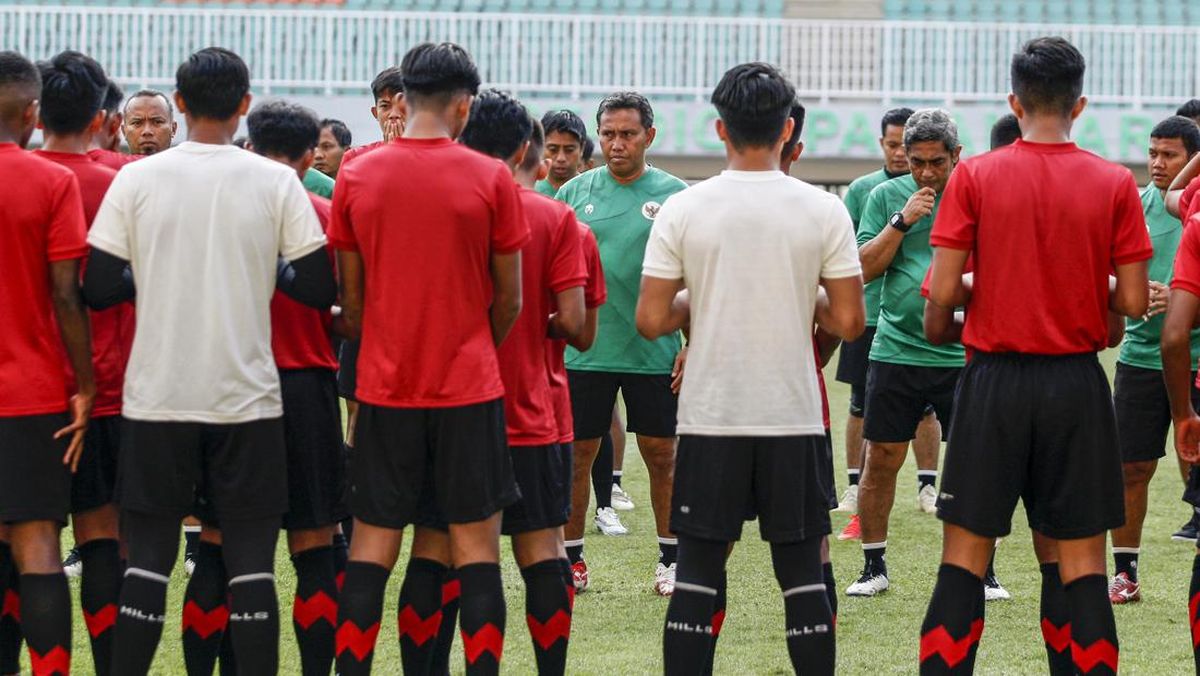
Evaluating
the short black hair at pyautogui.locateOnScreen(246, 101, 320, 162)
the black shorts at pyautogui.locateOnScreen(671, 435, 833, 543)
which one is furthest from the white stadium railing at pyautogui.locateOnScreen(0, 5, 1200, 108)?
the black shorts at pyautogui.locateOnScreen(671, 435, 833, 543)

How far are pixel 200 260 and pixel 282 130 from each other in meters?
0.58

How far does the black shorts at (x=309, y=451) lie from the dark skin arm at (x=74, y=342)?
491 mm

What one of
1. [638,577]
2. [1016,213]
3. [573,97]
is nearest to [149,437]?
[1016,213]

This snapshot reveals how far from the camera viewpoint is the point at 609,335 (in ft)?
18.9

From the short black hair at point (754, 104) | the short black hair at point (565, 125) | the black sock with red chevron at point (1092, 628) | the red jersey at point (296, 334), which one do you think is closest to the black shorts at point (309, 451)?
the red jersey at point (296, 334)

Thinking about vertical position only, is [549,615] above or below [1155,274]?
below

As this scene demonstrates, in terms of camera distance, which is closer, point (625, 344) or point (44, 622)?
point (44, 622)

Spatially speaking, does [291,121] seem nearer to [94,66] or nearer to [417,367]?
[94,66]

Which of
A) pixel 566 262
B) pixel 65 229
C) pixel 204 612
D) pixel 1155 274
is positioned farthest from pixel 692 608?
pixel 1155 274

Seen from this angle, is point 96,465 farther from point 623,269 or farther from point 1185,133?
point 1185,133

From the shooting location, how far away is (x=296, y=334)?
411cm

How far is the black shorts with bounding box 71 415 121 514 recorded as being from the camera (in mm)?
4086

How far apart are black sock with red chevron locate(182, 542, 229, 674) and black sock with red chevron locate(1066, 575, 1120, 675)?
223cm

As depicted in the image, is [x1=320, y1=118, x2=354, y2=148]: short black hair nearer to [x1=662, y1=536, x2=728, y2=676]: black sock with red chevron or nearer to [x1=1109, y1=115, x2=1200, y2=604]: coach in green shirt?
[x1=662, y1=536, x2=728, y2=676]: black sock with red chevron
